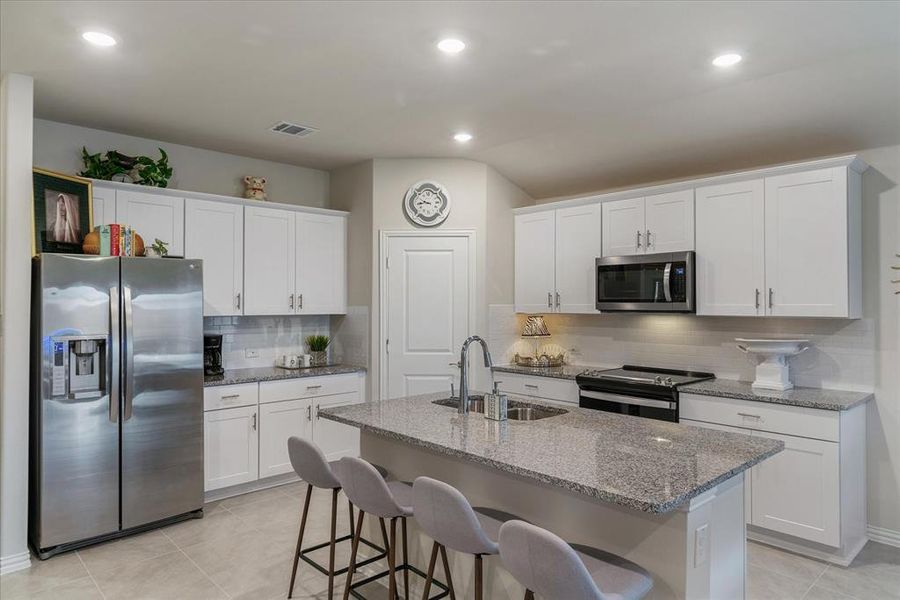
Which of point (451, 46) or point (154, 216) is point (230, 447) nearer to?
point (154, 216)

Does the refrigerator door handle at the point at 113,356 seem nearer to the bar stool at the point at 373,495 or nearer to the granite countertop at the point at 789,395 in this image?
the bar stool at the point at 373,495

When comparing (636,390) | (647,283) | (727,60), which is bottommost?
(636,390)

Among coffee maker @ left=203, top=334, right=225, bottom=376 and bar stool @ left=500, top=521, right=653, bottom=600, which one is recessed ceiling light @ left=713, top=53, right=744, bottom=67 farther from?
coffee maker @ left=203, top=334, right=225, bottom=376

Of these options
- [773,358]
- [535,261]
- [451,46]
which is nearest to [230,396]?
[535,261]

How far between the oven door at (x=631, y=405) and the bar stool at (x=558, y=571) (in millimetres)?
2015

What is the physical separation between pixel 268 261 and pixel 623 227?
110 inches

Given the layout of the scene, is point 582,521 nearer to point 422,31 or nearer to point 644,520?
point 644,520

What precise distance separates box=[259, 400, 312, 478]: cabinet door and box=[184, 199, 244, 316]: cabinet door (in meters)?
0.82

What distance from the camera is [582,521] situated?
2107 mm

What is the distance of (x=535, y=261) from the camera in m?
4.86

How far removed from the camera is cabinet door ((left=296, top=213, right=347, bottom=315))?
4832mm

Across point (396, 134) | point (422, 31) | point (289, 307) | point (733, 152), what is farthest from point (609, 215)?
point (289, 307)

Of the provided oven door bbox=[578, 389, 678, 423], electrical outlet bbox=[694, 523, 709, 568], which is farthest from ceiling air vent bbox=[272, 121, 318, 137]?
electrical outlet bbox=[694, 523, 709, 568]

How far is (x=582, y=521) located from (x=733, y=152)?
9.77 ft
